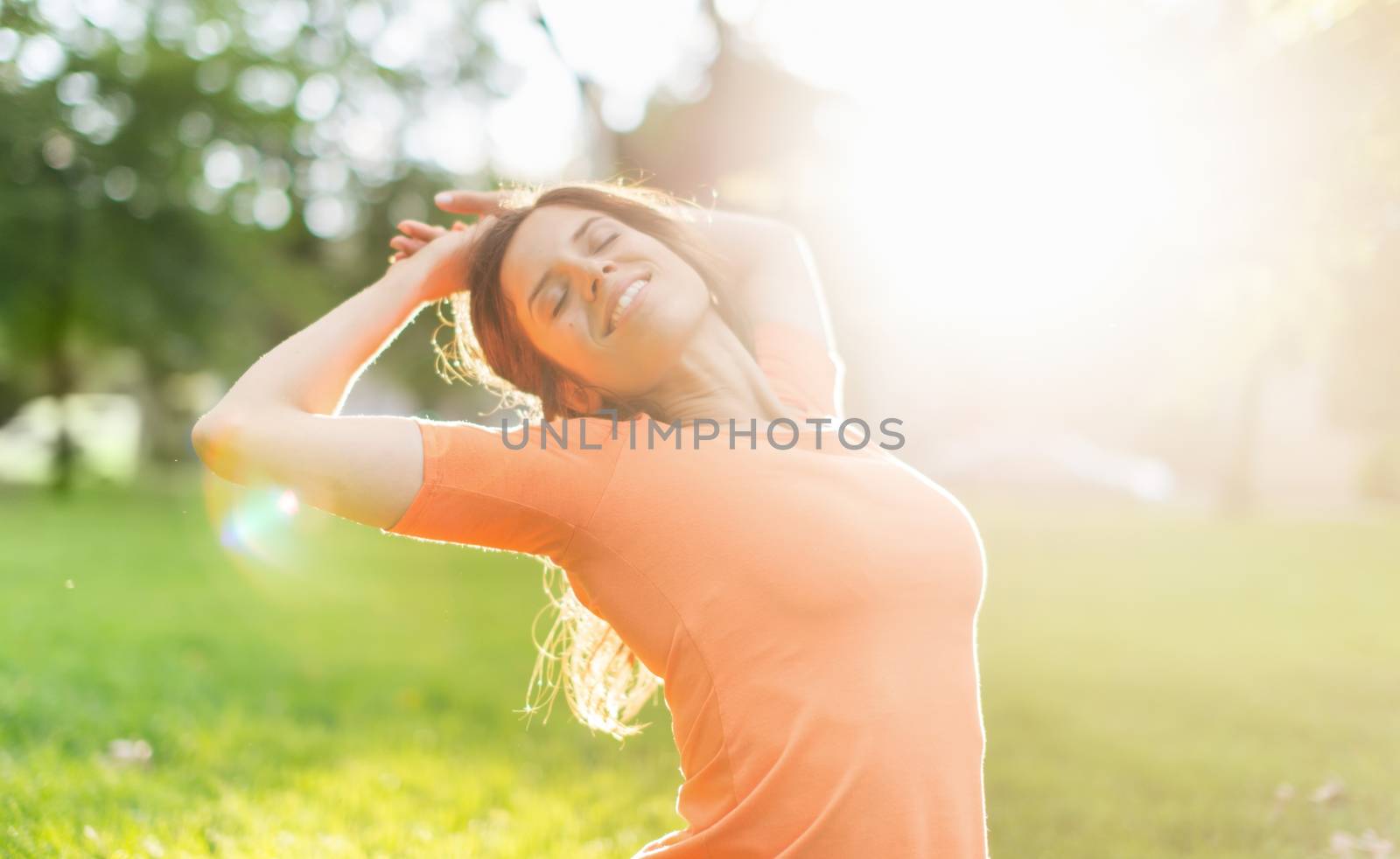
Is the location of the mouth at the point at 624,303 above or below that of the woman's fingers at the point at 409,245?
below

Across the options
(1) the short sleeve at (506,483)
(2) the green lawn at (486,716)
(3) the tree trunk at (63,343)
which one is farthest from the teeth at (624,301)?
(3) the tree trunk at (63,343)

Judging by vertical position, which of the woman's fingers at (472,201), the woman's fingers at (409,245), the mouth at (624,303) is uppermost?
the woman's fingers at (472,201)

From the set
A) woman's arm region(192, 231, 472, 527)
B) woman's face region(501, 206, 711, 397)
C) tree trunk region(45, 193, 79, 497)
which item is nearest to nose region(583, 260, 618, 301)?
woman's face region(501, 206, 711, 397)

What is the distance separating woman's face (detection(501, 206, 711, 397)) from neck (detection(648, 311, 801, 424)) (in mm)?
51

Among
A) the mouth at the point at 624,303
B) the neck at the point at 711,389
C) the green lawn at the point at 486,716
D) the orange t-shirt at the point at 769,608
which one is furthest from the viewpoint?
the green lawn at the point at 486,716

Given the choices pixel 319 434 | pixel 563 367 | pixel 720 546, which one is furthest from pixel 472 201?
pixel 720 546

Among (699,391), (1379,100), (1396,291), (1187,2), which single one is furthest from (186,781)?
(1187,2)

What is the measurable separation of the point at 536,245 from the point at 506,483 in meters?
0.59

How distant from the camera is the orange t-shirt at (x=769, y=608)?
1819 millimetres

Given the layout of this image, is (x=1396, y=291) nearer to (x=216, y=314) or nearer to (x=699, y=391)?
(x=699, y=391)

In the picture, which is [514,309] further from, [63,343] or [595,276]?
[63,343]

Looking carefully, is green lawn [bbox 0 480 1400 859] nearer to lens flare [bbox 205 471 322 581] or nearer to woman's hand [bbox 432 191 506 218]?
lens flare [bbox 205 471 322 581]

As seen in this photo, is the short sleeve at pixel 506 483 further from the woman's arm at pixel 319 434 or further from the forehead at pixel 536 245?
the forehead at pixel 536 245

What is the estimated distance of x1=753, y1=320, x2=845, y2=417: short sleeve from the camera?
2.44 meters
